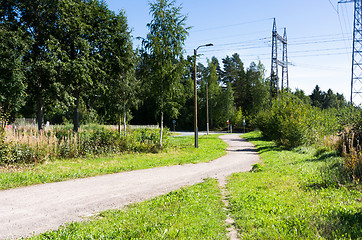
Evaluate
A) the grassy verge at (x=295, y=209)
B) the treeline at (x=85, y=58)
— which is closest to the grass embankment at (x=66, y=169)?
the treeline at (x=85, y=58)

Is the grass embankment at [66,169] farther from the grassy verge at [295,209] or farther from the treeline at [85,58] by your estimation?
the grassy verge at [295,209]

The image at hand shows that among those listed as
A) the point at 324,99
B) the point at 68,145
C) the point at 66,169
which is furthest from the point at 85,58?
the point at 324,99

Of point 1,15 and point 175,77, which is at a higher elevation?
point 1,15

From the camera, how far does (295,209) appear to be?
5043 mm

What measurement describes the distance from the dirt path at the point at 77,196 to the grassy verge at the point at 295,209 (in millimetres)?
2225

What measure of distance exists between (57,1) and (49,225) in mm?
19177

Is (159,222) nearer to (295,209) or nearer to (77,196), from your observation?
(295,209)

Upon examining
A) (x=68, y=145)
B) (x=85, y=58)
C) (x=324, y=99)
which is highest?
(x=324, y=99)

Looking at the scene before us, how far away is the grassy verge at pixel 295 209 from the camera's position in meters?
4.02

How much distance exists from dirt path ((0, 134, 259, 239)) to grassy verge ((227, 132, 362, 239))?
2.22m

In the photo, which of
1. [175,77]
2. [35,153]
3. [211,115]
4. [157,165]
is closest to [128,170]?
[157,165]

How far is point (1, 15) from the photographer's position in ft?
63.5

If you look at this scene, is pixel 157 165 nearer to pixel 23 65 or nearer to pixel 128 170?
pixel 128 170

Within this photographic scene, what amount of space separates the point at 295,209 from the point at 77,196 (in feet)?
16.8
